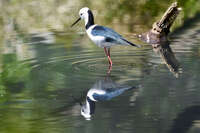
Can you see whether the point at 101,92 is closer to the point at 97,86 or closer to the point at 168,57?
the point at 97,86

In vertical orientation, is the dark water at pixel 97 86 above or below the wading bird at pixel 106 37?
below

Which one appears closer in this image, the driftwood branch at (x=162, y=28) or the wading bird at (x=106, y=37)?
the wading bird at (x=106, y=37)

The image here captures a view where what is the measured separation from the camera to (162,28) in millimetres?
11484

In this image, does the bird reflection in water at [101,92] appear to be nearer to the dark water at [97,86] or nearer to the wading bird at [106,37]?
the dark water at [97,86]

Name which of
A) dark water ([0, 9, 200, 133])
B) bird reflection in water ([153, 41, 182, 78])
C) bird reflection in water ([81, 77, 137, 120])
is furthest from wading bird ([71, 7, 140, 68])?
bird reflection in water ([81, 77, 137, 120])

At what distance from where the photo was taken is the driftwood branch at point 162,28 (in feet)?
37.2

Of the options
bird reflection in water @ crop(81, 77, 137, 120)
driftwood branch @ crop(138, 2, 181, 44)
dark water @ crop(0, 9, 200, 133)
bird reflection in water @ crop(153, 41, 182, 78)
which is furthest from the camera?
driftwood branch @ crop(138, 2, 181, 44)

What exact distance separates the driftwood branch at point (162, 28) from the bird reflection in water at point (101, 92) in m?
3.68

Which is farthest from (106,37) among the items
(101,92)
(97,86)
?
(101,92)

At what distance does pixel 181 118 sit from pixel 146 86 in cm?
145

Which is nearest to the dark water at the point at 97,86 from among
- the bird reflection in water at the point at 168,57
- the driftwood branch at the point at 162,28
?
the bird reflection in water at the point at 168,57

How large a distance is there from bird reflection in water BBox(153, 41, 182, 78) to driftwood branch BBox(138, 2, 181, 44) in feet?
1.20

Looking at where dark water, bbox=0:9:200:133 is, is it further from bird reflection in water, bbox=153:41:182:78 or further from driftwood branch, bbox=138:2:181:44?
driftwood branch, bbox=138:2:181:44

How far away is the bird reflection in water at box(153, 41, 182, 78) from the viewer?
854cm
